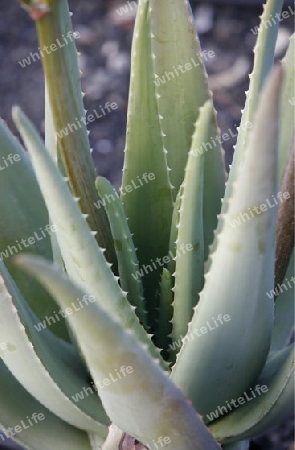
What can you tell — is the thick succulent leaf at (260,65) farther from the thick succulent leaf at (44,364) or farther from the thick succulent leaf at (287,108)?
the thick succulent leaf at (44,364)

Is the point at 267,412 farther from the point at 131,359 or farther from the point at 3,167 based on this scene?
the point at 3,167

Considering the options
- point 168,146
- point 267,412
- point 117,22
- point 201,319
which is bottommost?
point 267,412

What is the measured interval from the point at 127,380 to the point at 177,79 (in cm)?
37

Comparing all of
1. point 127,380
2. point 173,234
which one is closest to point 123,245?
point 173,234

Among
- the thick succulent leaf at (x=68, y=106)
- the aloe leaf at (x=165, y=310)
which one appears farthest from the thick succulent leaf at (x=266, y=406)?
the thick succulent leaf at (x=68, y=106)

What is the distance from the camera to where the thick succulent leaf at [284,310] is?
0.71 m

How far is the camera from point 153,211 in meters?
0.75

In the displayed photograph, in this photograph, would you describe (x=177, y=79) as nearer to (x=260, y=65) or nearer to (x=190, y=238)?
(x=260, y=65)

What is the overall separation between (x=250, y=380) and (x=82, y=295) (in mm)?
289

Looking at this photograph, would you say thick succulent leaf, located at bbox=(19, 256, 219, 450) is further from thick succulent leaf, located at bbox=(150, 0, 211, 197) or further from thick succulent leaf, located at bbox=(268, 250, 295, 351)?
thick succulent leaf, located at bbox=(150, 0, 211, 197)

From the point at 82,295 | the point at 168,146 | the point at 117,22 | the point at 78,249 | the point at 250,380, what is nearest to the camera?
the point at 82,295

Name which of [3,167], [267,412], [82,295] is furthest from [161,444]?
[3,167]

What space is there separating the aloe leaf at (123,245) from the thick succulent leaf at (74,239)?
69 mm

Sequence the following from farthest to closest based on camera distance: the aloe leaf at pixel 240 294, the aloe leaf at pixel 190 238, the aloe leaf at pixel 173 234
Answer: the aloe leaf at pixel 173 234
the aloe leaf at pixel 190 238
the aloe leaf at pixel 240 294
